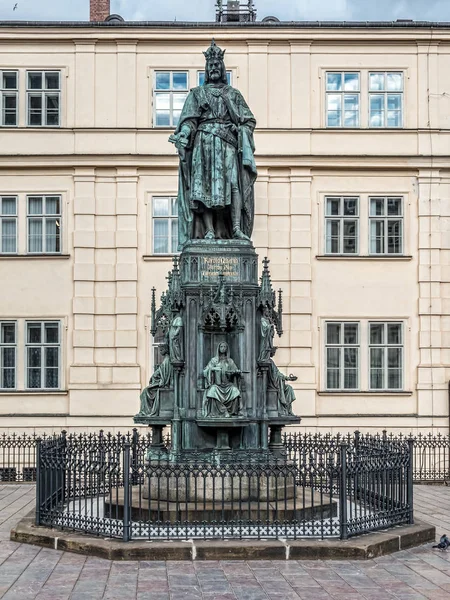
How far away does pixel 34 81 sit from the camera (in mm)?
27188

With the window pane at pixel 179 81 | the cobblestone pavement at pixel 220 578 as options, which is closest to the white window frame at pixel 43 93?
the window pane at pixel 179 81

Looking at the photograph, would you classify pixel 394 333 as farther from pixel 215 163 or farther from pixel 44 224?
pixel 215 163

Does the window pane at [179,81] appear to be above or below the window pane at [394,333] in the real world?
above

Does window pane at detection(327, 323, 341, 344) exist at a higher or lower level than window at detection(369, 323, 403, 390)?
higher

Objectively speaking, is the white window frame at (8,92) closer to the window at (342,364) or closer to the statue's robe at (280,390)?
the window at (342,364)

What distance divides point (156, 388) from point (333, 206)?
13.5m

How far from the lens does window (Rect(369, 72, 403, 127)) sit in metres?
27.3

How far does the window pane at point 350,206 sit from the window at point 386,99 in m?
2.20

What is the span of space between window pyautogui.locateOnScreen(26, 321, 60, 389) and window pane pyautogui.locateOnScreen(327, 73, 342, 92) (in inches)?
388

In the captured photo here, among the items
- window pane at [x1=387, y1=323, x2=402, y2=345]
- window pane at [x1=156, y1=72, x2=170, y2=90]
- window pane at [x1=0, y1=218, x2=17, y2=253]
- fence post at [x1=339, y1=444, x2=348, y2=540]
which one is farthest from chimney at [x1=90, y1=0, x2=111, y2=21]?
fence post at [x1=339, y1=444, x2=348, y2=540]

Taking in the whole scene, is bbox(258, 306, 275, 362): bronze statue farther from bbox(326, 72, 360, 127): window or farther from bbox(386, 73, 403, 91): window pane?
bbox(386, 73, 403, 91): window pane

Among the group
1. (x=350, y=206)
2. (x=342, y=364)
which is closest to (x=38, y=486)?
(x=342, y=364)

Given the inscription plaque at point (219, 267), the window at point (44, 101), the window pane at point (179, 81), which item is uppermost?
the window pane at point (179, 81)

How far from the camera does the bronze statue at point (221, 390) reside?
13.9 metres
